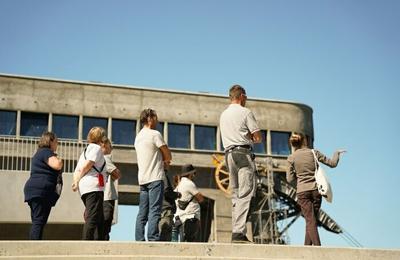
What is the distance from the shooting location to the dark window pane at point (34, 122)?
1239 inches

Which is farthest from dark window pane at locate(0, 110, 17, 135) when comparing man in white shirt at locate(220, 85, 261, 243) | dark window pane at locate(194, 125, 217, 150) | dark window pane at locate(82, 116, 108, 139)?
man in white shirt at locate(220, 85, 261, 243)

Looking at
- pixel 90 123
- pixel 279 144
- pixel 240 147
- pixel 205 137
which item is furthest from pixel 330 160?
pixel 279 144

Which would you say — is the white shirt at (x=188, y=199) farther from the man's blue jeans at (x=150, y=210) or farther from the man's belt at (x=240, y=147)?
the man's belt at (x=240, y=147)

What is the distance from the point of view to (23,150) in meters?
29.8

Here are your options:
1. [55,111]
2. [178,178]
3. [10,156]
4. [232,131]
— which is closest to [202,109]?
[55,111]

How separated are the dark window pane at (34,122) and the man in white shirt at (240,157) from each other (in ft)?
73.7

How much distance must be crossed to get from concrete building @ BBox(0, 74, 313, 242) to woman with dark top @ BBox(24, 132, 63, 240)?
18.2 meters

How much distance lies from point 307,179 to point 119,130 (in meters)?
22.8

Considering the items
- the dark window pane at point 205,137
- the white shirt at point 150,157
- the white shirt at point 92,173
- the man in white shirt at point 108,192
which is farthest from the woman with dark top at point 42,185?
the dark window pane at point 205,137

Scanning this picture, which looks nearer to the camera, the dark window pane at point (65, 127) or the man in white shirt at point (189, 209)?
the man in white shirt at point (189, 209)

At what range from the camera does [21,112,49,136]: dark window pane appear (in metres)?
31.5

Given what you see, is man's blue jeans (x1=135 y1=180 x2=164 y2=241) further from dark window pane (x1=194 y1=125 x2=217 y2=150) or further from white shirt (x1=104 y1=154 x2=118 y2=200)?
dark window pane (x1=194 y1=125 x2=217 y2=150)

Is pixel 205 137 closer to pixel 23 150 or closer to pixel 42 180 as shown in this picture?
pixel 23 150

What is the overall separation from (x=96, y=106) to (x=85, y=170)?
75.5 feet
